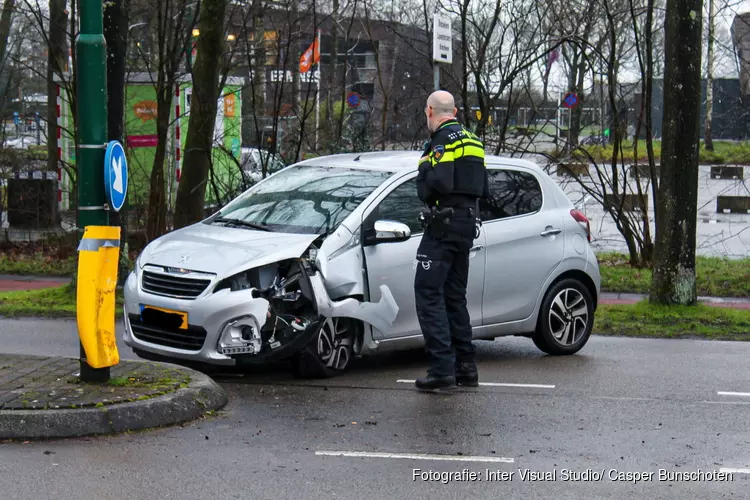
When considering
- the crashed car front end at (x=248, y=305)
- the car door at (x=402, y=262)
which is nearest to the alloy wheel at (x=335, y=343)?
the crashed car front end at (x=248, y=305)

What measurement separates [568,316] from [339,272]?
2.57 metres

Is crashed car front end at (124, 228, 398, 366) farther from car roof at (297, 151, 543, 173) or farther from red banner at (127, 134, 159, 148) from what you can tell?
red banner at (127, 134, 159, 148)

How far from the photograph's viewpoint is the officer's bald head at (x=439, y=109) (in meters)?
7.71

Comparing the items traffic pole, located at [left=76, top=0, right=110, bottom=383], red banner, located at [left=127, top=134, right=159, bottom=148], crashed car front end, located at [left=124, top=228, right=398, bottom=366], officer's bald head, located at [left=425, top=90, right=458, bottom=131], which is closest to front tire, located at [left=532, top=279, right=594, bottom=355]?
crashed car front end, located at [left=124, top=228, right=398, bottom=366]

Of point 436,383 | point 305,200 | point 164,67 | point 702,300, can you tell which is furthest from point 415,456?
point 164,67

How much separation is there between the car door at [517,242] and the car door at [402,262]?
14 cm

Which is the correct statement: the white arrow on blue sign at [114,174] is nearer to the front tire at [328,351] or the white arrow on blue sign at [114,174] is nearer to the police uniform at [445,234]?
the front tire at [328,351]

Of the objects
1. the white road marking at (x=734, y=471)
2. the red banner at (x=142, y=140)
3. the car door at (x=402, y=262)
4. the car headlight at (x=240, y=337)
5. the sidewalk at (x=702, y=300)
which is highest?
the red banner at (x=142, y=140)

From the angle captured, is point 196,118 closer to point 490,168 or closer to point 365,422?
point 490,168

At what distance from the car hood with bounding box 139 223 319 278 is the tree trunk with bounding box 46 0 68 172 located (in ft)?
19.9

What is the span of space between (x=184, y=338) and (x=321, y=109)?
608 inches

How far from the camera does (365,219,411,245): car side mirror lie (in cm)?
809

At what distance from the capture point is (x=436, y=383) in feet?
25.6

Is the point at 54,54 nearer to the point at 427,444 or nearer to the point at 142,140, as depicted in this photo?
the point at 142,140
